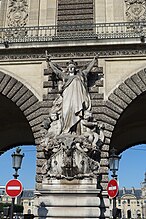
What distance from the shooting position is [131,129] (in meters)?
18.2

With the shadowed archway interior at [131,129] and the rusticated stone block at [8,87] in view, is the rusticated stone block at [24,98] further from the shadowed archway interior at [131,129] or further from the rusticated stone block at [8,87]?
the shadowed archway interior at [131,129]

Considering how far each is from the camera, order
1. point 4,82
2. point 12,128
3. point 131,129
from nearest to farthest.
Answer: point 4,82 < point 131,129 < point 12,128

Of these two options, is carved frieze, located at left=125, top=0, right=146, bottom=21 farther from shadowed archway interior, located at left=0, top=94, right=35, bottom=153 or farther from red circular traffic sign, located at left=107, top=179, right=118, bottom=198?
red circular traffic sign, located at left=107, top=179, right=118, bottom=198

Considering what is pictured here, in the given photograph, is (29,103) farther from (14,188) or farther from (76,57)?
(14,188)

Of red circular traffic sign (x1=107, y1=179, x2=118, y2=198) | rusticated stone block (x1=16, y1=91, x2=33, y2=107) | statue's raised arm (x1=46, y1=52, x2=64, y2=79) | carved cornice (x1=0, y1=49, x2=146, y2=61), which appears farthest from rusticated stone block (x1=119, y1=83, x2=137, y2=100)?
red circular traffic sign (x1=107, y1=179, x2=118, y2=198)

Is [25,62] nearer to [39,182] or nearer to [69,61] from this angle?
[69,61]

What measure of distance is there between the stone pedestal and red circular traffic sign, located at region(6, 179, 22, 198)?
1.99m

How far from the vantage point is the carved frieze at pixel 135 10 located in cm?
1470

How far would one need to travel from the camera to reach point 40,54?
13.7m

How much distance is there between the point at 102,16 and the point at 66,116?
5.49 meters

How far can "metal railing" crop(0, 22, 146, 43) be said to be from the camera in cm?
1403

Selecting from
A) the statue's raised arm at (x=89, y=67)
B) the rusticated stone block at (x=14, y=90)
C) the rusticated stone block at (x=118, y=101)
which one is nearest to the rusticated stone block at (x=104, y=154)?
the rusticated stone block at (x=118, y=101)

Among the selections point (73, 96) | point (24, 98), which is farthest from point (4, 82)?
point (73, 96)

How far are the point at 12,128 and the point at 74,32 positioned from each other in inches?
273
